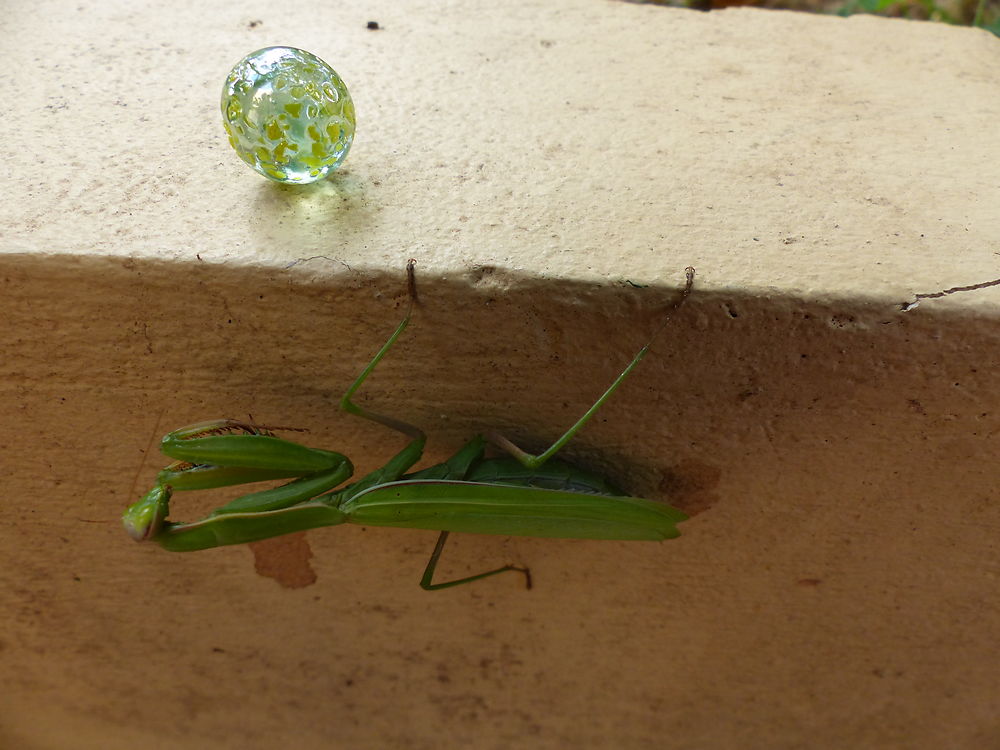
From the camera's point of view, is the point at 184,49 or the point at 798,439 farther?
the point at 184,49

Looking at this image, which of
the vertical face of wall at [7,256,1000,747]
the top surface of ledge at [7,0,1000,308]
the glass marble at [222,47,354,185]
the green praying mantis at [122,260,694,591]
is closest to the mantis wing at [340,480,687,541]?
the green praying mantis at [122,260,694,591]

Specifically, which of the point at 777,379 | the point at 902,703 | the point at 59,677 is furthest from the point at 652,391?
the point at 59,677

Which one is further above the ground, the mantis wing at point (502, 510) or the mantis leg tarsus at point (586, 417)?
the mantis leg tarsus at point (586, 417)

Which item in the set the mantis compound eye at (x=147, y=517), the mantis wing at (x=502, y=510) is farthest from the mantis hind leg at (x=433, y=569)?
the mantis compound eye at (x=147, y=517)

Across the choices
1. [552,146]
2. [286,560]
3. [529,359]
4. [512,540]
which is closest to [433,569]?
[512,540]

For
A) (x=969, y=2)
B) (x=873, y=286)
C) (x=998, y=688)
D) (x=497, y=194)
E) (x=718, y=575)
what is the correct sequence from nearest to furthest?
(x=873, y=286)
(x=497, y=194)
(x=718, y=575)
(x=998, y=688)
(x=969, y=2)

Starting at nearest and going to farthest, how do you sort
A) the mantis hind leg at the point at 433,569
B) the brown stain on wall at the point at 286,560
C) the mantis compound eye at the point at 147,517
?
the mantis compound eye at the point at 147,517 < the mantis hind leg at the point at 433,569 < the brown stain on wall at the point at 286,560

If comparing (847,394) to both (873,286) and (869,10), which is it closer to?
(873,286)

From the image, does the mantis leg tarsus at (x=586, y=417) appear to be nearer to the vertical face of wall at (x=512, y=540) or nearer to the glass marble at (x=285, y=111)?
the vertical face of wall at (x=512, y=540)
